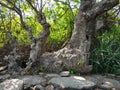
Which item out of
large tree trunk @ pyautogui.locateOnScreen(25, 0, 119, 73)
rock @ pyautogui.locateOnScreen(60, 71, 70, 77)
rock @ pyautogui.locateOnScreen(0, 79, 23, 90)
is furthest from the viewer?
large tree trunk @ pyautogui.locateOnScreen(25, 0, 119, 73)

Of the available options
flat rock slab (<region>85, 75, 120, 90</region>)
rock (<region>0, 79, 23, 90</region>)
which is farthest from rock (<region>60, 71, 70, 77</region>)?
rock (<region>0, 79, 23, 90</region>)

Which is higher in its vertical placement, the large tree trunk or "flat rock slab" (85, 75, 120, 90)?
the large tree trunk

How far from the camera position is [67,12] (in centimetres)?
660

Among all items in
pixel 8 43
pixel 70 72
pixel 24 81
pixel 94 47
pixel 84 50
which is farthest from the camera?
pixel 8 43

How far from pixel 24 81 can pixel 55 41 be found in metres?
2.38

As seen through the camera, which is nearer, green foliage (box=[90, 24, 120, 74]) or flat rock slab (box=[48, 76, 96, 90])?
flat rock slab (box=[48, 76, 96, 90])

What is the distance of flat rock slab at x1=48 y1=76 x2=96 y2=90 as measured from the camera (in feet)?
13.8

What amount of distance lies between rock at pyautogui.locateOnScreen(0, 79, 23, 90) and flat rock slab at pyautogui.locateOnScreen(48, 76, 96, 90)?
58 centimetres

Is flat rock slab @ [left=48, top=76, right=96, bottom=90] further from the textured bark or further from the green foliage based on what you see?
the green foliage

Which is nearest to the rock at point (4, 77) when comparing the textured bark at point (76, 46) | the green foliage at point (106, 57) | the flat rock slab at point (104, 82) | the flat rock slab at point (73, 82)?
→ the textured bark at point (76, 46)

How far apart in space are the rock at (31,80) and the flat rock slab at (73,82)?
24cm

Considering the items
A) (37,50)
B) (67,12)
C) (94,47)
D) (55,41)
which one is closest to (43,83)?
(37,50)

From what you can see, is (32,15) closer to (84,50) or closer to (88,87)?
(84,50)

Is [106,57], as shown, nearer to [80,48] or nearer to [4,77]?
[80,48]
